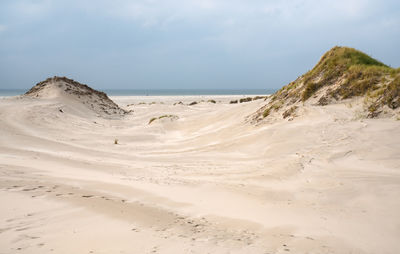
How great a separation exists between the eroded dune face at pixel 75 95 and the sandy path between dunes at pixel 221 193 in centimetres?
1004

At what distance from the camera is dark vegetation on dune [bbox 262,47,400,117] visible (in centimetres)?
810

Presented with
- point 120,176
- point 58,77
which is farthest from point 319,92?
point 58,77

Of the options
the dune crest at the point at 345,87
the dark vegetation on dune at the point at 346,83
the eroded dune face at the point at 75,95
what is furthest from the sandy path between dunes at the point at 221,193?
the eroded dune face at the point at 75,95

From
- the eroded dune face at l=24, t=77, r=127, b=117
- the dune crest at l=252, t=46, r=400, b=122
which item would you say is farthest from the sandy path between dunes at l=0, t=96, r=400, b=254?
the eroded dune face at l=24, t=77, r=127, b=117

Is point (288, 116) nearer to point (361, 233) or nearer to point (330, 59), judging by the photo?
point (330, 59)

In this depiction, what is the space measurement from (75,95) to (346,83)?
→ 1597 centimetres

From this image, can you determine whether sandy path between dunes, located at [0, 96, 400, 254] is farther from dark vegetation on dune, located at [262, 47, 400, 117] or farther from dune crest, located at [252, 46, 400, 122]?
dark vegetation on dune, located at [262, 47, 400, 117]

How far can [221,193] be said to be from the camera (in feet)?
15.1

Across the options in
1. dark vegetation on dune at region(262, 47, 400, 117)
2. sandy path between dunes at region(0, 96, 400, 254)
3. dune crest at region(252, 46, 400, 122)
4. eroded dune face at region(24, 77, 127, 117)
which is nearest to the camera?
sandy path between dunes at region(0, 96, 400, 254)

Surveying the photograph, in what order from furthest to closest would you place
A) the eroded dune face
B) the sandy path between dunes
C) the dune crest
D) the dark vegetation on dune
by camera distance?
1. the eroded dune face
2. the dark vegetation on dune
3. the dune crest
4. the sandy path between dunes

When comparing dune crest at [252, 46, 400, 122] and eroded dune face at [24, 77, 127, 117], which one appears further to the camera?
eroded dune face at [24, 77, 127, 117]

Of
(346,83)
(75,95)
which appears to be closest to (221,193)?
(346,83)

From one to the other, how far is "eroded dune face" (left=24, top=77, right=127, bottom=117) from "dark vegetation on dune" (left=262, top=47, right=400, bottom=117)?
1175 centimetres

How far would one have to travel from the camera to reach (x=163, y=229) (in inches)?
131
